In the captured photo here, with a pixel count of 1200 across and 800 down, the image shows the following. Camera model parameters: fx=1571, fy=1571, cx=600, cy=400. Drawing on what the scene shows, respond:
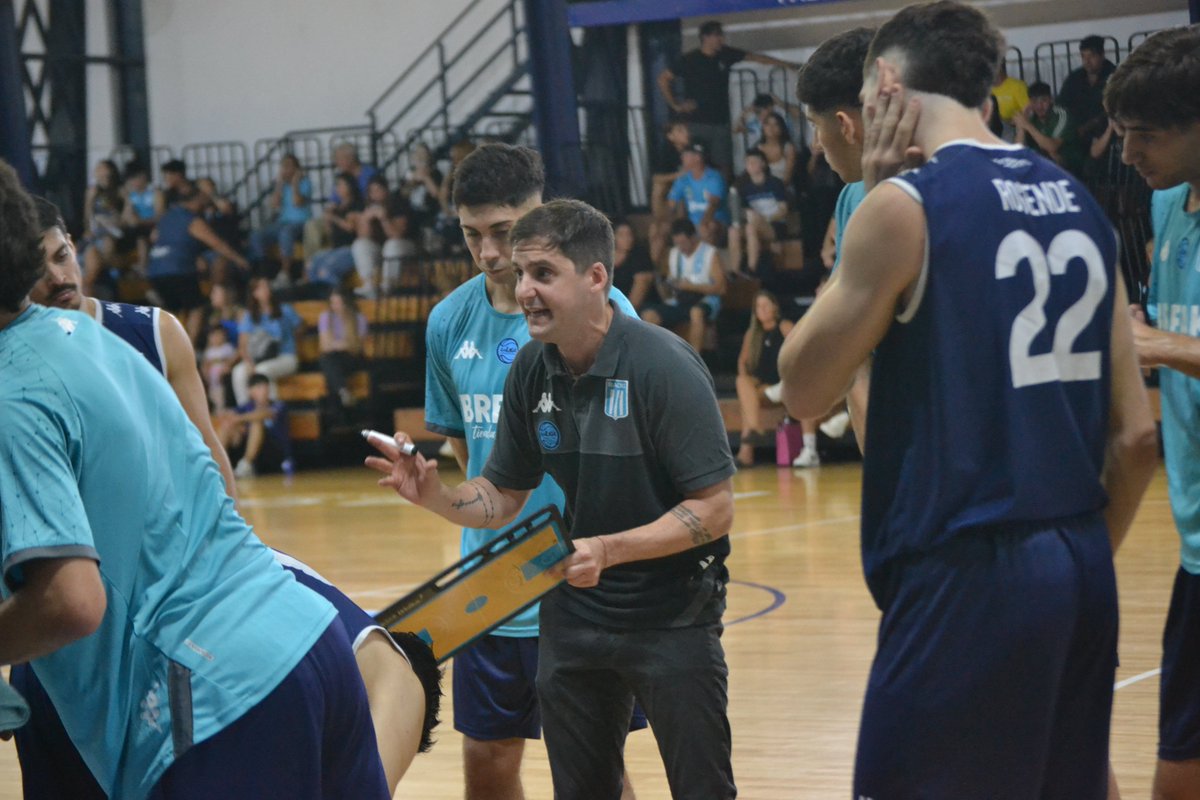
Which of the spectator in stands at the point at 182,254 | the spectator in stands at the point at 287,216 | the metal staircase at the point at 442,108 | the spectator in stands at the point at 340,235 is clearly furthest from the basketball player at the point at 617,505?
the spectator in stands at the point at 182,254

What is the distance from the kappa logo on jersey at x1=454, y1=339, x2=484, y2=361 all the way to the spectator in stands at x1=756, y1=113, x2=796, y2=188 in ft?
36.5

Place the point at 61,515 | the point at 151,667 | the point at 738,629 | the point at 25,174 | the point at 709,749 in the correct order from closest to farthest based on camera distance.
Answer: the point at 61,515 → the point at 151,667 → the point at 709,749 → the point at 738,629 → the point at 25,174

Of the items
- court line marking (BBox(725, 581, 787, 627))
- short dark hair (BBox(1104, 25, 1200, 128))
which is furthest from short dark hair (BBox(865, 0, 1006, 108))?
court line marking (BBox(725, 581, 787, 627))

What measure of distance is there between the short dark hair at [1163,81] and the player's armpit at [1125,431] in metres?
0.92

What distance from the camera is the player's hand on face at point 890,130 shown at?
7.79ft

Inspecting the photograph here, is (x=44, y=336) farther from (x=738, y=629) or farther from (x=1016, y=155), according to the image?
(x=738, y=629)

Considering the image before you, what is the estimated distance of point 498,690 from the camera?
407 centimetres

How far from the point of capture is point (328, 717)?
7.59 feet

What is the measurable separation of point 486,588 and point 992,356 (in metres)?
1.24

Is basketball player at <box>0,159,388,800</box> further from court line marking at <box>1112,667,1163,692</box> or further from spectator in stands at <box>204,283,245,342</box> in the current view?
spectator in stands at <box>204,283,245,342</box>

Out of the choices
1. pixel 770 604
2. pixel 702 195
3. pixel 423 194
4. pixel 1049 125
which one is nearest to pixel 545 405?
pixel 770 604

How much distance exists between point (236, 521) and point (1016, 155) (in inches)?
50.9

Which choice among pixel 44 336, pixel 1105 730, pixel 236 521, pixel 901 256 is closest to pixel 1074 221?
pixel 901 256

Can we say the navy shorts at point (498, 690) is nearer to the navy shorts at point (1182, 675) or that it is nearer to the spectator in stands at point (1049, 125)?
the navy shorts at point (1182, 675)
